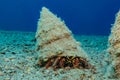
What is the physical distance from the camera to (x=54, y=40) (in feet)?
17.7

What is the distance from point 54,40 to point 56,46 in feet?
0.53

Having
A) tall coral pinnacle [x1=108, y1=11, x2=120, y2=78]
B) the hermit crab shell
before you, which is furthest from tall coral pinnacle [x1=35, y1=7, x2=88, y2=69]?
tall coral pinnacle [x1=108, y1=11, x2=120, y2=78]

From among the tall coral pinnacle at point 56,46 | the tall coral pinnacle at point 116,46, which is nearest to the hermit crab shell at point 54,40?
the tall coral pinnacle at point 56,46

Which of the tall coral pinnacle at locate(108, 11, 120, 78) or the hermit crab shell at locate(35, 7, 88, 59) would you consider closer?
the tall coral pinnacle at locate(108, 11, 120, 78)

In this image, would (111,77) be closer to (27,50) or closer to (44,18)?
(44,18)

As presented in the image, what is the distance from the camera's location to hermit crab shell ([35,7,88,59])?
520 centimetres

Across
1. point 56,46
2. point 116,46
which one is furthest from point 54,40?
point 116,46

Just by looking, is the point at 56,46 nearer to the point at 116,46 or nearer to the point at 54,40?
the point at 54,40

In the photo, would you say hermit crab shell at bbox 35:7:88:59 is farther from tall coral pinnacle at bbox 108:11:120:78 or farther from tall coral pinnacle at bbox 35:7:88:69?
tall coral pinnacle at bbox 108:11:120:78

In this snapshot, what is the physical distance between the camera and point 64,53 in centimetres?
516

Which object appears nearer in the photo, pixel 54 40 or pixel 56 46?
pixel 56 46

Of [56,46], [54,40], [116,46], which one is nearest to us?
[116,46]

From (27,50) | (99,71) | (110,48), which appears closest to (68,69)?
(99,71)

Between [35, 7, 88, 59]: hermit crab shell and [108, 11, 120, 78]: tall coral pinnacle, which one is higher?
[35, 7, 88, 59]: hermit crab shell
